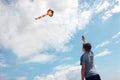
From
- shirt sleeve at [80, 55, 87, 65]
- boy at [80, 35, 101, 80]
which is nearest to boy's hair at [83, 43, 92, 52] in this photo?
boy at [80, 35, 101, 80]

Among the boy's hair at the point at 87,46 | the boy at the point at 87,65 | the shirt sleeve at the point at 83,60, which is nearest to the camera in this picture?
the boy at the point at 87,65

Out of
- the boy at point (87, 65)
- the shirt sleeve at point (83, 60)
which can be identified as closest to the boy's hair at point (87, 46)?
the boy at point (87, 65)

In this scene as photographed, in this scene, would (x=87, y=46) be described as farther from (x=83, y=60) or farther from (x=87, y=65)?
(x=87, y=65)

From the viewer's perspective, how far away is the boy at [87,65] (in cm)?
1606

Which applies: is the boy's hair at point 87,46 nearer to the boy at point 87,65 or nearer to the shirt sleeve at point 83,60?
the boy at point 87,65

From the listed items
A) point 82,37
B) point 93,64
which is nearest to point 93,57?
point 93,64

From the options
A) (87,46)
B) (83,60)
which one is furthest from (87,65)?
(87,46)

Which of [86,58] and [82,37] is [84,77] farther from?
[82,37]

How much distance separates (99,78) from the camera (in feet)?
52.7

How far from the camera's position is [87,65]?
16.3m

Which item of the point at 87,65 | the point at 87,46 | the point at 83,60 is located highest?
the point at 87,46

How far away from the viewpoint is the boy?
16062 millimetres

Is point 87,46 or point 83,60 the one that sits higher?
point 87,46

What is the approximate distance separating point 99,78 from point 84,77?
31.3 inches
